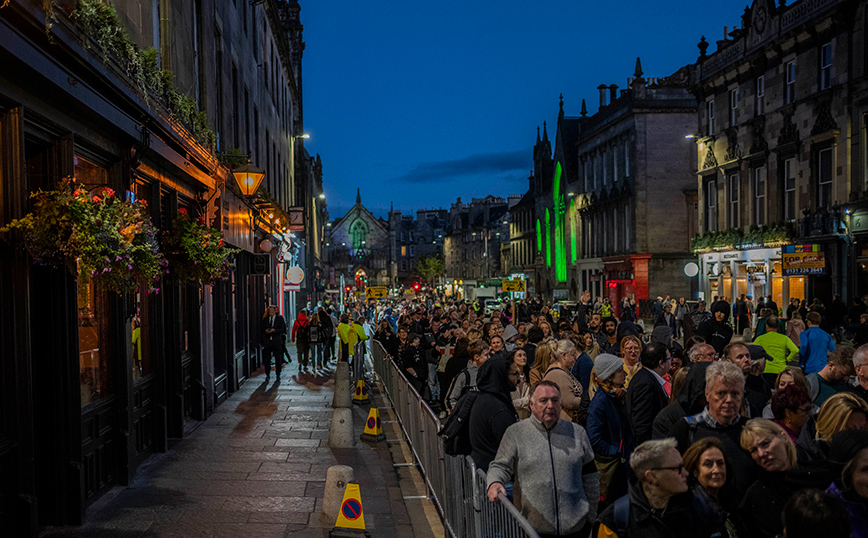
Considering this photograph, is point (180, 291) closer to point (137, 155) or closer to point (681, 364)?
point (137, 155)

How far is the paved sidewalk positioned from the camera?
7488 millimetres

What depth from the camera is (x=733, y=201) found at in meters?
34.7

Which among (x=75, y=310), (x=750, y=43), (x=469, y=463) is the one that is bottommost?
(x=469, y=463)

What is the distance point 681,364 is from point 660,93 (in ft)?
133

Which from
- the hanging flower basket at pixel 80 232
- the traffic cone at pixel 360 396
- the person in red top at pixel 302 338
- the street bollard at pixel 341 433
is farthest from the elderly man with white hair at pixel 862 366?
the person in red top at pixel 302 338

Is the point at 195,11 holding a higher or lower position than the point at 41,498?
higher

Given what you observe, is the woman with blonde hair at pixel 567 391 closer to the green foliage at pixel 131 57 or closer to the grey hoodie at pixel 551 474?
Answer: the grey hoodie at pixel 551 474

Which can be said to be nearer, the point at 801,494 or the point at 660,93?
the point at 801,494

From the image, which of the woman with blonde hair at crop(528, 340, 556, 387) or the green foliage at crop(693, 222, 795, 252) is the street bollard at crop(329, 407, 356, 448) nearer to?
the woman with blonde hair at crop(528, 340, 556, 387)

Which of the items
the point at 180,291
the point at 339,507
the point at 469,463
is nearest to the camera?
the point at 469,463

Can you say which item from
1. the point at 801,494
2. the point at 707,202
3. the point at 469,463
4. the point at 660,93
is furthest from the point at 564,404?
the point at 660,93

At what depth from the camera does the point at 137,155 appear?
9.43 meters

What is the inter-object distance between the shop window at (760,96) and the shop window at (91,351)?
29314mm

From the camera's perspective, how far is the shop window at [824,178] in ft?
88.3
